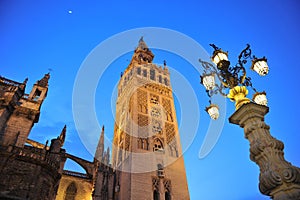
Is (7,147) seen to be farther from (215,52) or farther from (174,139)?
(174,139)

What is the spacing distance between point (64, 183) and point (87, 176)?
2714 millimetres

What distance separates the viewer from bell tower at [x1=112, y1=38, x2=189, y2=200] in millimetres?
21391

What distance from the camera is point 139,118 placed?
26766mm

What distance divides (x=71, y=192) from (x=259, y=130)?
68.7 ft

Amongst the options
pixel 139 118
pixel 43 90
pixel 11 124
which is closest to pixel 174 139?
pixel 139 118

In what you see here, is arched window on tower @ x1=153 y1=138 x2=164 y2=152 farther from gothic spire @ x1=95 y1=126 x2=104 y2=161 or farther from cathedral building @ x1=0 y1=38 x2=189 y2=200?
gothic spire @ x1=95 y1=126 x2=104 y2=161

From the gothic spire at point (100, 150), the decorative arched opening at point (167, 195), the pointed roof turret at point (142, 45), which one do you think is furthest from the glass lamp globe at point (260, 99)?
the pointed roof turret at point (142, 45)

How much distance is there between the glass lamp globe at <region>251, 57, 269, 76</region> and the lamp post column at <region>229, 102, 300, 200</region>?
1.50m

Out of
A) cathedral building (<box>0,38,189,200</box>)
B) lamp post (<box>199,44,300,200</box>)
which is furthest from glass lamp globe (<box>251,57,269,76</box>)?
cathedral building (<box>0,38,189,200</box>)

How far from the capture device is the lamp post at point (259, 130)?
427 centimetres

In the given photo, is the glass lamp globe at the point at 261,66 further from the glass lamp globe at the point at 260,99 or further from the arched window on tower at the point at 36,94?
the arched window on tower at the point at 36,94

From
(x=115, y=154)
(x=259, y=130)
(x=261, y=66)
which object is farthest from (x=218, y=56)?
(x=115, y=154)

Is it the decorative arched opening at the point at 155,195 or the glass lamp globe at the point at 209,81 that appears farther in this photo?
the decorative arched opening at the point at 155,195

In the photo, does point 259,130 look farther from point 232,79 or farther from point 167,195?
point 167,195
